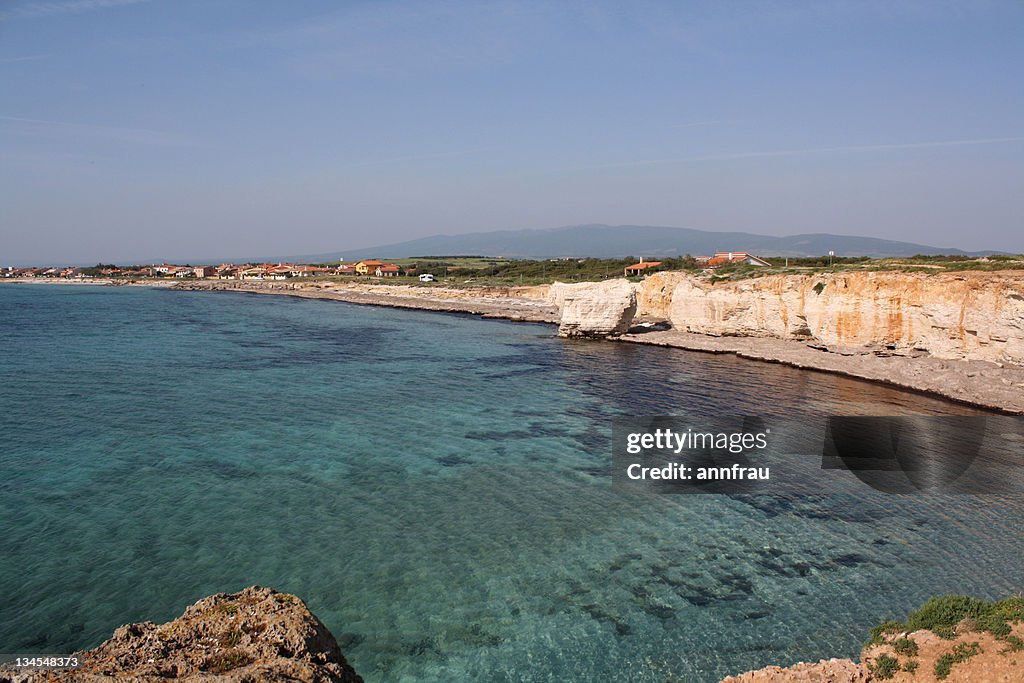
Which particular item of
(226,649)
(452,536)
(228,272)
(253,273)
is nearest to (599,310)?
(452,536)

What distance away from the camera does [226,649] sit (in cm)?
555

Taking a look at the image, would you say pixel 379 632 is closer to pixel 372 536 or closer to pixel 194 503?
pixel 372 536

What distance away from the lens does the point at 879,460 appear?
18.8 metres

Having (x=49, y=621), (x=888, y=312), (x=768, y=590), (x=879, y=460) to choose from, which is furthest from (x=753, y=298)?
(x=49, y=621)

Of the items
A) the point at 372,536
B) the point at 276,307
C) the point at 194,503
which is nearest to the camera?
the point at 372,536

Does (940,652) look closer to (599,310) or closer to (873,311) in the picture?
(873,311)

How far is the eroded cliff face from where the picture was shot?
90.3 ft

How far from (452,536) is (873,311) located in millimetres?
31257

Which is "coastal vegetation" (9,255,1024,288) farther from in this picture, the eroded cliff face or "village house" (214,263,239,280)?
the eroded cliff face

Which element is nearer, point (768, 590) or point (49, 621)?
point (49, 621)

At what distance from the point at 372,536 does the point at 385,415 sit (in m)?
10.4

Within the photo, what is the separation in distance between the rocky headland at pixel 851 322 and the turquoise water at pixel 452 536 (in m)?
3.77

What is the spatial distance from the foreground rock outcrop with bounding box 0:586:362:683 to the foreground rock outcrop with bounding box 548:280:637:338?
42.2m

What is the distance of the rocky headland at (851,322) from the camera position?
2694 centimetres
